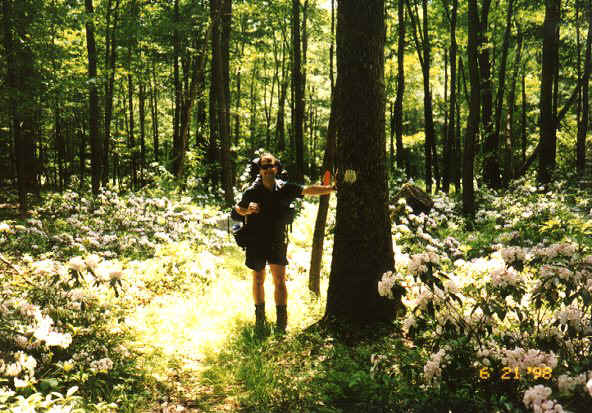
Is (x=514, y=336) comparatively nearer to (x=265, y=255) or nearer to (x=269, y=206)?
(x=265, y=255)

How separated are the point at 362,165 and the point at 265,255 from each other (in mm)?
1709

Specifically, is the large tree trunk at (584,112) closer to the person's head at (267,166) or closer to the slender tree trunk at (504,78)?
the slender tree trunk at (504,78)

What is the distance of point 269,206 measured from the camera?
5605 mm

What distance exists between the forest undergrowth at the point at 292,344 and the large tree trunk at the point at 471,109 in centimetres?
753

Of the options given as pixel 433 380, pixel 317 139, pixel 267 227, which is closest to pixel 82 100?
pixel 267 227

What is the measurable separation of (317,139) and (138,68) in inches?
1023

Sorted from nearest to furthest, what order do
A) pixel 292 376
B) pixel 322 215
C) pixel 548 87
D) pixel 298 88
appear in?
pixel 292 376
pixel 322 215
pixel 548 87
pixel 298 88

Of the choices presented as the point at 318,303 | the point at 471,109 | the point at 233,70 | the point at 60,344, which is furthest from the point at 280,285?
the point at 233,70

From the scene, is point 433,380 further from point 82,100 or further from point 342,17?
point 82,100

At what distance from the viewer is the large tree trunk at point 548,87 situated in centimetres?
1474

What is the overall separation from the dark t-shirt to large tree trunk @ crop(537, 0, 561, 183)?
1345cm

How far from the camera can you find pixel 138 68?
23.2m

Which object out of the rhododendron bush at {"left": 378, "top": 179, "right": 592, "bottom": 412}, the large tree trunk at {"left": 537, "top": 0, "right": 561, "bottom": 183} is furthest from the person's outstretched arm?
the large tree trunk at {"left": 537, "top": 0, "right": 561, "bottom": 183}

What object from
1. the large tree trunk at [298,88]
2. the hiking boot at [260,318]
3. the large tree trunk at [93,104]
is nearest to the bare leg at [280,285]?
the hiking boot at [260,318]
